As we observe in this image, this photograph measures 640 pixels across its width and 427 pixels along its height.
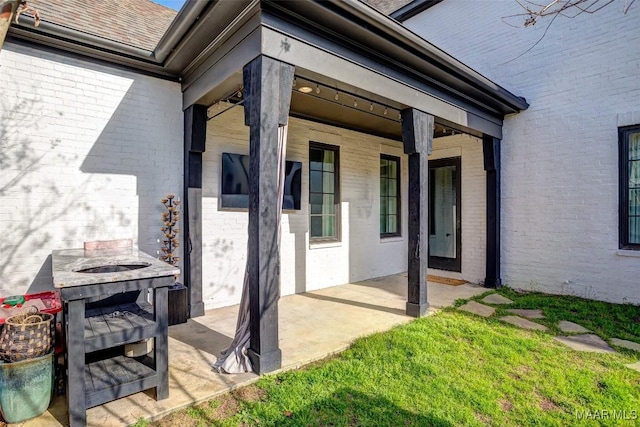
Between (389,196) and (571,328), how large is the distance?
12.5 feet

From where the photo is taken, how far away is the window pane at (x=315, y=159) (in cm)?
561

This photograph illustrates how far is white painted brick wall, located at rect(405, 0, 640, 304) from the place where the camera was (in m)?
4.80

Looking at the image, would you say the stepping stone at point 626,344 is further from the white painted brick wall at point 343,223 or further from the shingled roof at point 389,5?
the shingled roof at point 389,5

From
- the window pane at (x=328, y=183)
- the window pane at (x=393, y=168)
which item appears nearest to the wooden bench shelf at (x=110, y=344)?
the window pane at (x=328, y=183)

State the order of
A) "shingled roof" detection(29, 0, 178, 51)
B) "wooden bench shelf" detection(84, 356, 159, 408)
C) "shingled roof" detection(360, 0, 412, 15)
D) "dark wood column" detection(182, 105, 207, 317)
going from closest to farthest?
"wooden bench shelf" detection(84, 356, 159, 408) < "shingled roof" detection(29, 0, 178, 51) < "dark wood column" detection(182, 105, 207, 317) < "shingled roof" detection(360, 0, 412, 15)

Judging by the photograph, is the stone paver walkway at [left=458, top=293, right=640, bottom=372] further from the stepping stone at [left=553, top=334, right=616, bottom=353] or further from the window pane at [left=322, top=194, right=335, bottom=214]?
the window pane at [left=322, top=194, right=335, bottom=214]

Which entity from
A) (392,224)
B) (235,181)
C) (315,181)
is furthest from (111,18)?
(392,224)

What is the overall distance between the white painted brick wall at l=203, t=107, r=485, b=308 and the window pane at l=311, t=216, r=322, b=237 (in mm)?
255

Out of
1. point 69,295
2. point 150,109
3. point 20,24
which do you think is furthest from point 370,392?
point 20,24

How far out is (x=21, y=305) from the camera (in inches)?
99.3

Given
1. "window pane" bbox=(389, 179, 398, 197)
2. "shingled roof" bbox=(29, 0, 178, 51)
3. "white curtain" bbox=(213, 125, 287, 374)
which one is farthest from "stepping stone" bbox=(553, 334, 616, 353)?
"shingled roof" bbox=(29, 0, 178, 51)

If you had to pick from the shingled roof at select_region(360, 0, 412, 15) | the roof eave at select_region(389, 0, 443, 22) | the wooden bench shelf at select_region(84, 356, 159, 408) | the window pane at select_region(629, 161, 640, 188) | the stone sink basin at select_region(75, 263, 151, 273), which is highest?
the shingled roof at select_region(360, 0, 412, 15)

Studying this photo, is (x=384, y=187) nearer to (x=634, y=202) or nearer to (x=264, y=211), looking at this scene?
(x=634, y=202)

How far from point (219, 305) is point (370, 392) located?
8.54 feet
